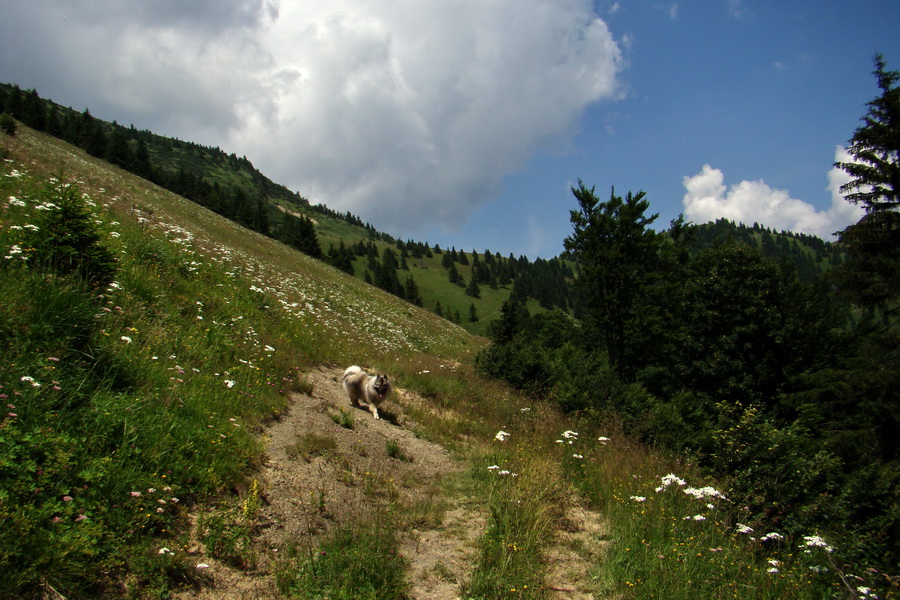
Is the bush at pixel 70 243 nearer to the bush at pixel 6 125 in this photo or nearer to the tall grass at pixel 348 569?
the tall grass at pixel 348 569

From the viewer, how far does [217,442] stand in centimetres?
475

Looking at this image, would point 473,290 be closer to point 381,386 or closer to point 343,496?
point 381,386

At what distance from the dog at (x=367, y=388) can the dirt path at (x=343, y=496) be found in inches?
32.1

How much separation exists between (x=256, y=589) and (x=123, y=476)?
5.13 ft

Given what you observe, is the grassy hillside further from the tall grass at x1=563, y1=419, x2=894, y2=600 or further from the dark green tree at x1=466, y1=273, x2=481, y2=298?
the dark green tree at x1=466, y1=273, x2=481, y2=298

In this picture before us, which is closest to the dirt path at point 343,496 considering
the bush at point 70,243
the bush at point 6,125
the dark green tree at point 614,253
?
the bush at point 70,243

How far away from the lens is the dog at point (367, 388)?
9.03 meters

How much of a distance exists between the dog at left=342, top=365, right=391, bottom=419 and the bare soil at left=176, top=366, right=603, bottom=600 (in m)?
1.14

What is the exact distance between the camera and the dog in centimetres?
903

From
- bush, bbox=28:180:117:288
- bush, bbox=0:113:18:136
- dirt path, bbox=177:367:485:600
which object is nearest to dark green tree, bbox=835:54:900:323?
dirt path, bbox=177:367:485:600

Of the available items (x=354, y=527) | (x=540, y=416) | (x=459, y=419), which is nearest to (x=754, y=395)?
(x=540, y=416)

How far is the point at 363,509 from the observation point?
4.94 m

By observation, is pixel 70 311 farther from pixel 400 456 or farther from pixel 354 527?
pixel 400 456

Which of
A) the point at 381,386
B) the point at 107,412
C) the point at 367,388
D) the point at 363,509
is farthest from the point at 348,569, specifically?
the point at 367,388
